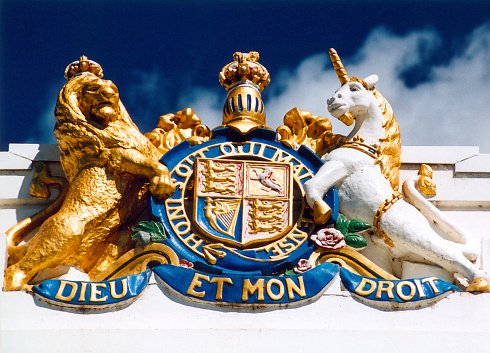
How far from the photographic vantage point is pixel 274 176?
966 cm

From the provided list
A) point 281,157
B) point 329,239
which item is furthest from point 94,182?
point 329,239

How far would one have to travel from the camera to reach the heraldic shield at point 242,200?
30.7 ft

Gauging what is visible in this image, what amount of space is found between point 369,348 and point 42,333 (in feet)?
8.71

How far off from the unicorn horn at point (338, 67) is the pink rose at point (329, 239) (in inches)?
63.9

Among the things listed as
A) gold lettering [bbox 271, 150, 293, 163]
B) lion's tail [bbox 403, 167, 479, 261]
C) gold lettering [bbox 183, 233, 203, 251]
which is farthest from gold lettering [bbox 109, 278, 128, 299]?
lion's tail [bbox 403, 167, 479, 261]

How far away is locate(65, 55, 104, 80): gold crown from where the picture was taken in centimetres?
1020

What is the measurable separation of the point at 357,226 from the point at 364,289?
645 millimetres

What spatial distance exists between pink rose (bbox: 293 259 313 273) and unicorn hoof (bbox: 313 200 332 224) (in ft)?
1.34

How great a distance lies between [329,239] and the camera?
9336 mm

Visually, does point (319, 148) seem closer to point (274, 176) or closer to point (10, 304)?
point (274, 176)

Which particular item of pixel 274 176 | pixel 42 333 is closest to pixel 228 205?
pixel 274 176

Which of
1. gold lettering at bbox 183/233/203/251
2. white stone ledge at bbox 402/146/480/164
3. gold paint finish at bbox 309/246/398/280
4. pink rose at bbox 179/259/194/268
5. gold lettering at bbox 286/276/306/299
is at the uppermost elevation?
white stone ledge at bbox 402/146/480/164

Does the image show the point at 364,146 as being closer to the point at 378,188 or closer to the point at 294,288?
the point at 378,188

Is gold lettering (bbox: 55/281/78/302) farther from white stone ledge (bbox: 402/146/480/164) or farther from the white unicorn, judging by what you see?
white stone ledge (bbox: 402/146/480/164)
